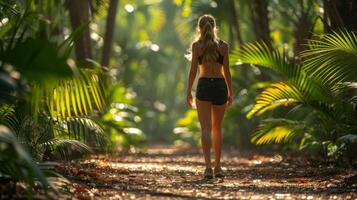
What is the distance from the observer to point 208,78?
26.4ft

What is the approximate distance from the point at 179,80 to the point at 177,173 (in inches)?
1618

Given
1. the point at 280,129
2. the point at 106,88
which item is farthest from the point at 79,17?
the point at 280,129

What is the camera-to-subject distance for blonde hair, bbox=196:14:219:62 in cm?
800

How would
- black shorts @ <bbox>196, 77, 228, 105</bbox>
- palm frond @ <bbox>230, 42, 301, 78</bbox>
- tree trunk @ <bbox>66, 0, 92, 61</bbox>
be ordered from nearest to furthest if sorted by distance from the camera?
black shorts @ <bbox>196, 77, 228, 105</bbox> → palm frond @ <bbox>230, 42, 301, 78</bbox> → tree trunk @ <bbox>66, 0, 92, 61</bbox>

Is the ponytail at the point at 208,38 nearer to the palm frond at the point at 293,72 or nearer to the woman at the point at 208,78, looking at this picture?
the woman at the point at 208,78

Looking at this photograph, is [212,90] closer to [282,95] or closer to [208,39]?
[208,39]

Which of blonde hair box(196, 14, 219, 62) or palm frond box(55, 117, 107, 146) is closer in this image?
palm frond box(55, 117, 107, 146)

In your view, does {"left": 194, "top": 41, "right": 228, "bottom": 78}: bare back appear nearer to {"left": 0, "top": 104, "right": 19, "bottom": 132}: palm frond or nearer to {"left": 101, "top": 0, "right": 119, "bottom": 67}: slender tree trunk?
{"left": 0, "top": 104, "right": 19, "bottom": 132}: palm frond

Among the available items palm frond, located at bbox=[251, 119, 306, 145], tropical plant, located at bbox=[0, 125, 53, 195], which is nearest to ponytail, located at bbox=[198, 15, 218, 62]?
palm frond, located at bbox=[251, 119, 306, 145]

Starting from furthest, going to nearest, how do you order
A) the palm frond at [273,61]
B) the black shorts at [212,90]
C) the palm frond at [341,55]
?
1. the palm frond at [273,61]
2. the palm frond at [341,55]
3. the black shorts at [212,90]

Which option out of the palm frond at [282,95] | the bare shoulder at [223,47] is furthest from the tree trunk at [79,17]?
the bare shoulder at [223,47]

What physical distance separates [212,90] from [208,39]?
594 mm

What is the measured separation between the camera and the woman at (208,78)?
26.3ft

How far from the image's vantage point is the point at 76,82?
22.3 ft
